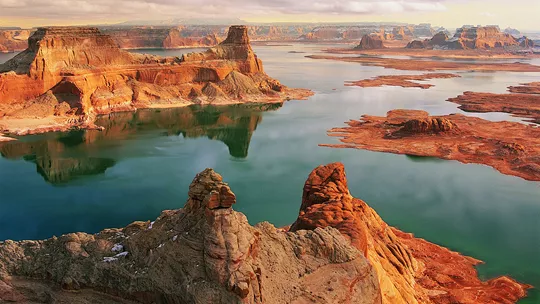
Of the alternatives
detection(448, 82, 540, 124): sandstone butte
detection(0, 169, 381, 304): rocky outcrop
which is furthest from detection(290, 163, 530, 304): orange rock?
detection(448, 82, 540, 124): sandstone butte

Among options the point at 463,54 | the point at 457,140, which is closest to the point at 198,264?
the point at 457,140

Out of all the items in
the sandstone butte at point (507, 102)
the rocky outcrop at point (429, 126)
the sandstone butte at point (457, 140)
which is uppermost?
the sandstone butte at point (507, 102)

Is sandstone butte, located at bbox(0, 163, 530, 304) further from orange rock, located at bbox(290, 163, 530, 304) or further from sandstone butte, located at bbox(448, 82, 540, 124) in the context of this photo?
sandstone butte, located at bbox(448, 82, 540, 124)

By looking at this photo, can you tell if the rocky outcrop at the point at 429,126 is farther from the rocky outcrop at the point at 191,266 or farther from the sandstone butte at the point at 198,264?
the rocky outcrop at the point at 191,266

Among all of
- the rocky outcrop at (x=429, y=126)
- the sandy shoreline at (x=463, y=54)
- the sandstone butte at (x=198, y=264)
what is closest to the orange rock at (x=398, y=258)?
the sandstone butte at (x=198, y=264)

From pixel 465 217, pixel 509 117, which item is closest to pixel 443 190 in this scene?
pixel 465 217

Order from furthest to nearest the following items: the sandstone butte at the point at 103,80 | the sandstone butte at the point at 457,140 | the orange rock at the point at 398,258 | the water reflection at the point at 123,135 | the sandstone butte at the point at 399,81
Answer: the sandstone butte at the point at 399,81 < the sandstone butte at the point at 103,80 < the sandstone butte at the point at 457,140 < the water reflection at the point at 123,135 < the orange rock at the point at 398,258

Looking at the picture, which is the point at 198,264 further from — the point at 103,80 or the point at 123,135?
the point at 103,80
